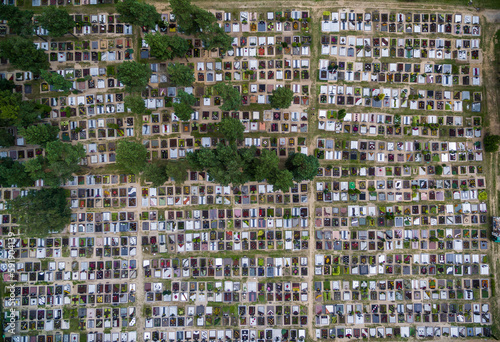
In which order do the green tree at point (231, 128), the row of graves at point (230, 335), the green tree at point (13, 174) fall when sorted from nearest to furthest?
the green tree at point (231, 128) < the green tree at point (13, 174) < the row of graves at point (230, 335)

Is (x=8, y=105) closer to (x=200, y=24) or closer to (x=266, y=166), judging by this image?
(x=200, y=24)

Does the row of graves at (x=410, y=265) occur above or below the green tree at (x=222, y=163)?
below

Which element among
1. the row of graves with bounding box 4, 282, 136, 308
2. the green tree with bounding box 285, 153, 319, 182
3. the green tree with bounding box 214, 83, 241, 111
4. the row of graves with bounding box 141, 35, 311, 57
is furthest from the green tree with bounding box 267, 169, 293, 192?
the row of graves with bounding box 4, 282, 136, 308

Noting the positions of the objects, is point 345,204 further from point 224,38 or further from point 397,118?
point 224,38

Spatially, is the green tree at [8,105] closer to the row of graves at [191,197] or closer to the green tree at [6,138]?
the green tree at [6,138]

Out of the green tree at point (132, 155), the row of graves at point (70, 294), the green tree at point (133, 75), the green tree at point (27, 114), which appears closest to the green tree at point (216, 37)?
the green tree at point (133, 75)

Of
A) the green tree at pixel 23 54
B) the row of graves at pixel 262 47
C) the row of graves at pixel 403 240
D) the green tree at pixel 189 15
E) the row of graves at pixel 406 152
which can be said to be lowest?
the row of graves at pixel 403 240

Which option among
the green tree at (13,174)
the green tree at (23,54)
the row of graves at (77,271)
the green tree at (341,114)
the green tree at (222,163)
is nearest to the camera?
the green tree at (23,54)
